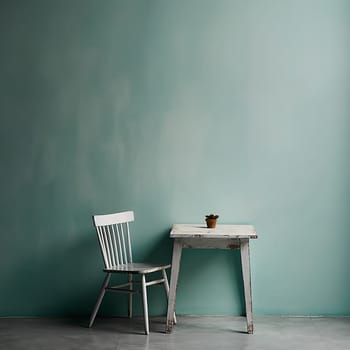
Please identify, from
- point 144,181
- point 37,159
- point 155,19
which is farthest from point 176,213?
point 155,19

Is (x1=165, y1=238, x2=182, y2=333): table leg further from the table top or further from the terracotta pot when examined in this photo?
the terracotta pot

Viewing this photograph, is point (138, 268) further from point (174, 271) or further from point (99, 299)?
point (99, 299)

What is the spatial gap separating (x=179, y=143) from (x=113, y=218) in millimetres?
726

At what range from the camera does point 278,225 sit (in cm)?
438

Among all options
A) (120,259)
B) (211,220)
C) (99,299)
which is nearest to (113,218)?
(120,259)

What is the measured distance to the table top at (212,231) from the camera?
3.82 meters

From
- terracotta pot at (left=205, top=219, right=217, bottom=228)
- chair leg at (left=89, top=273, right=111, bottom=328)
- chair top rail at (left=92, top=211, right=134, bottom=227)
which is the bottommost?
chair leg at (left=89, top=273, right=111, bottom=328)

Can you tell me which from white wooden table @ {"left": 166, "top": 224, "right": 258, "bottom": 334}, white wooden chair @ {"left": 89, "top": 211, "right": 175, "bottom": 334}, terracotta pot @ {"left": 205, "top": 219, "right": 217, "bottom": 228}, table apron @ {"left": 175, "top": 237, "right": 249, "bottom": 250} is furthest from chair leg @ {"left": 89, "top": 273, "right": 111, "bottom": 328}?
terracotta pot @ {"left": 205, "top": 219, "right": 217, "bottom": 228}

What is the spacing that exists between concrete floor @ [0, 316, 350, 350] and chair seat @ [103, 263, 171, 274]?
397 millimetres

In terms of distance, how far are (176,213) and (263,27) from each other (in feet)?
4.80

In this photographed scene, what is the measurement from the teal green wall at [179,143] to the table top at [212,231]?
A: 0.19 metres

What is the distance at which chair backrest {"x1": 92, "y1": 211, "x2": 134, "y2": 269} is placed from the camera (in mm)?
4098

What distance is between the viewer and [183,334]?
3898mm

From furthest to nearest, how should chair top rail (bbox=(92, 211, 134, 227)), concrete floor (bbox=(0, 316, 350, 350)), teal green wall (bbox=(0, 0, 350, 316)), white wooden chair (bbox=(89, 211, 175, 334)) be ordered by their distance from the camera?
teal green wall (bbox=(0, 0, 350, 316)) → chair top rail (bbox=(92, 211, 134, 227)) → white wooden chair (bbox=(89, 211, 175, 334)) → concrete floor (bbox=(0, 316, 350, 350))
